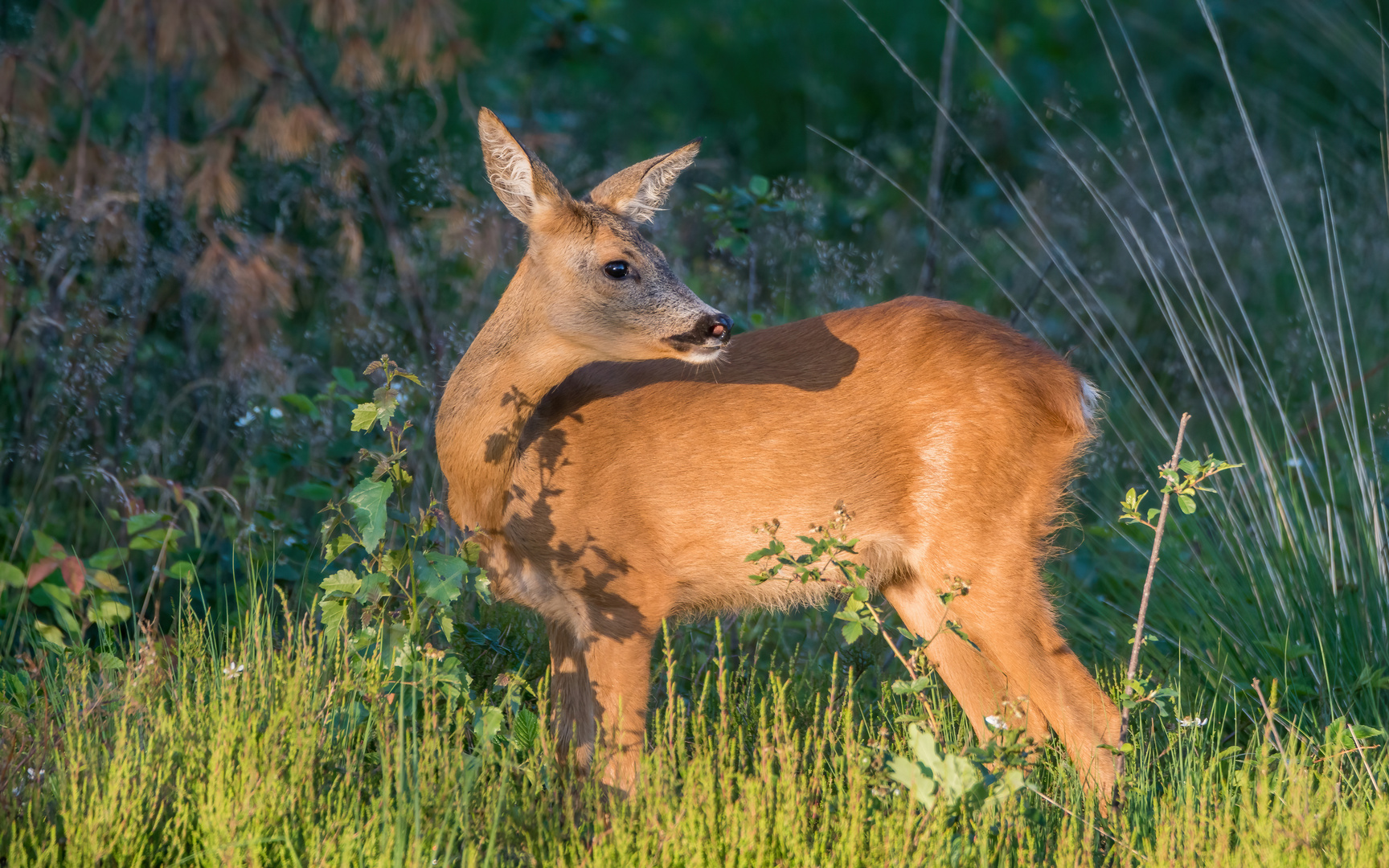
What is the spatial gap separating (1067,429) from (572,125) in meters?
5.20

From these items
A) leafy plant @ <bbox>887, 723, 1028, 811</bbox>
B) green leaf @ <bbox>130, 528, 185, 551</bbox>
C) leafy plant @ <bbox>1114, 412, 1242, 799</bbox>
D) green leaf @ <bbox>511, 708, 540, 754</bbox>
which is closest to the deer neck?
green leaf @ <bbox>511, 708, 540, 754</bbox>

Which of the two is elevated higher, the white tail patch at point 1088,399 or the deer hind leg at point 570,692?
the white tail patch at point 1088,399

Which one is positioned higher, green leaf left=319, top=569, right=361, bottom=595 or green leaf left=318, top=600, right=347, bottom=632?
green leaf left=319, top=569, right=361, bottom=595

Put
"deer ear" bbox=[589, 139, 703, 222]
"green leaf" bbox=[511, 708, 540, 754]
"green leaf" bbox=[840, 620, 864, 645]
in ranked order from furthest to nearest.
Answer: "deer ear" bbox=[589, 139, 703, 222]
"green leaf" bbox=[511, 708, 540, 754]
"green leaf" bbox=[840, 620, 864, 645]

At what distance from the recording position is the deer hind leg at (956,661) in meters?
3.92

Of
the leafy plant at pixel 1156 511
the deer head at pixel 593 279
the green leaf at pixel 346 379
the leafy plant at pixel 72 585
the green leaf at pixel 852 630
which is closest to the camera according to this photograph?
the green leaf at pixel 852 630

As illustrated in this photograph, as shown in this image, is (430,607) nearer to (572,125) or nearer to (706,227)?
(706,227)

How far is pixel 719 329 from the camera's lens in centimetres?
344

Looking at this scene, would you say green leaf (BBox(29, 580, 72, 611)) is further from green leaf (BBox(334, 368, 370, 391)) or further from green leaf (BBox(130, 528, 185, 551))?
green leaf (BBox(334, 368, 370, 391))

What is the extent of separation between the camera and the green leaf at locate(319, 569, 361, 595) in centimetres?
309

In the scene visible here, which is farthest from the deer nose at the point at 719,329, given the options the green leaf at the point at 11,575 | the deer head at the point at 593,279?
the green leaf at the point at 11,575

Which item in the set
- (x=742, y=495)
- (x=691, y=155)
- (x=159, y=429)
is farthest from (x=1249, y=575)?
(x=159, y=429)

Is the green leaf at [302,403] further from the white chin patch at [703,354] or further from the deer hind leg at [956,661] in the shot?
the deer hind leg at [956,661]

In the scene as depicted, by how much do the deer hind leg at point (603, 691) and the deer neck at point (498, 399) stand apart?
0.42 meters
